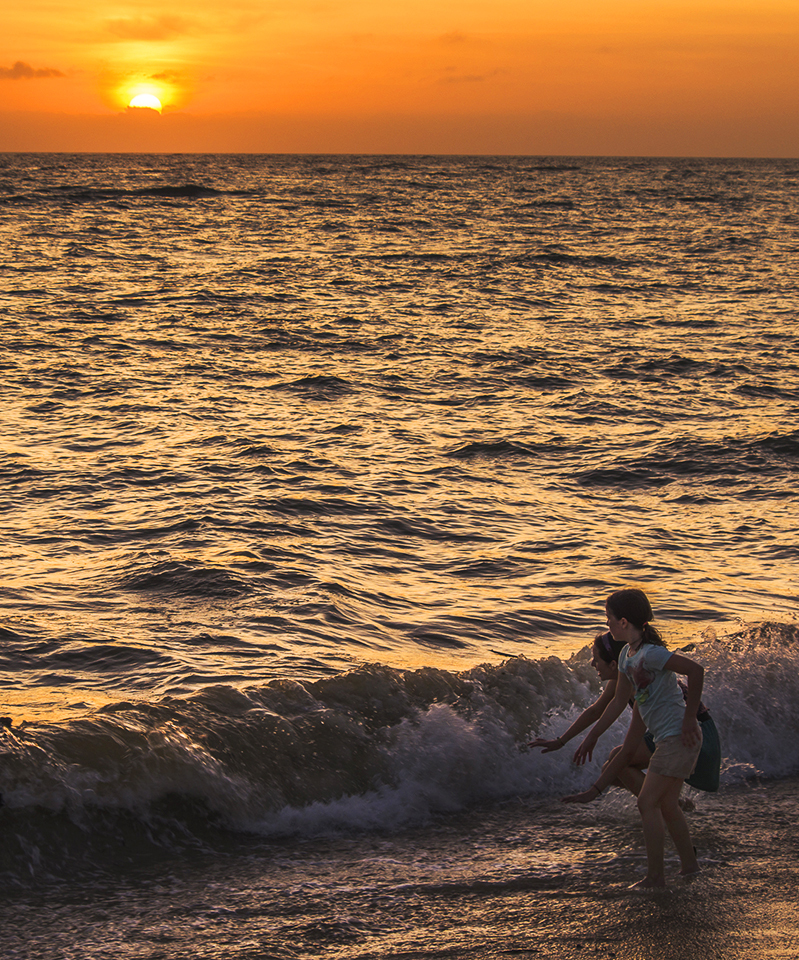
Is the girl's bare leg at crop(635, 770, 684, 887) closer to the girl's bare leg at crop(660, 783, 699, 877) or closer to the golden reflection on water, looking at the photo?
the girl's bare leg at crop(660, 783, 699, 877)

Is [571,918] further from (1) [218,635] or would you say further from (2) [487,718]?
(1) [218,635]

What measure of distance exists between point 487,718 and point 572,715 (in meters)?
0.70

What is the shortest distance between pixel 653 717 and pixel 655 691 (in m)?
0.13

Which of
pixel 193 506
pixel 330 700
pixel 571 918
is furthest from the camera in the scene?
pixel 193 506

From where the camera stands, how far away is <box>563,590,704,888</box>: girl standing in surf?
14.9 ft

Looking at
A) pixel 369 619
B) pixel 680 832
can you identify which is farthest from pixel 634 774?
pixel 369 619

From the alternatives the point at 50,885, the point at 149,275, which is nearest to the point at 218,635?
the point at 50,885

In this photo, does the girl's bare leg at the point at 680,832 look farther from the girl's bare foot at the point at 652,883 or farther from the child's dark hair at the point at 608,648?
the child's dark hair at the point at 608,648

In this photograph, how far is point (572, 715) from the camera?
7.05m

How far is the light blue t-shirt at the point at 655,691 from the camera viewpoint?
4582mm

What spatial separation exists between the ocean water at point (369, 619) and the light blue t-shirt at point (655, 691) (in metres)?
0.88

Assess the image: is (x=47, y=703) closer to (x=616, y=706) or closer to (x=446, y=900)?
(x=446, y=900)

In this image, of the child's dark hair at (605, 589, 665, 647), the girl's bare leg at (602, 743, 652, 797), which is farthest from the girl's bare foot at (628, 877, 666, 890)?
the child's dark hair at (605, 589, 665, 647)

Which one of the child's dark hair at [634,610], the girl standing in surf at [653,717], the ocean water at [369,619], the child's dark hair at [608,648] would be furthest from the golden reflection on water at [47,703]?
the child's dark hair at [634,610]
